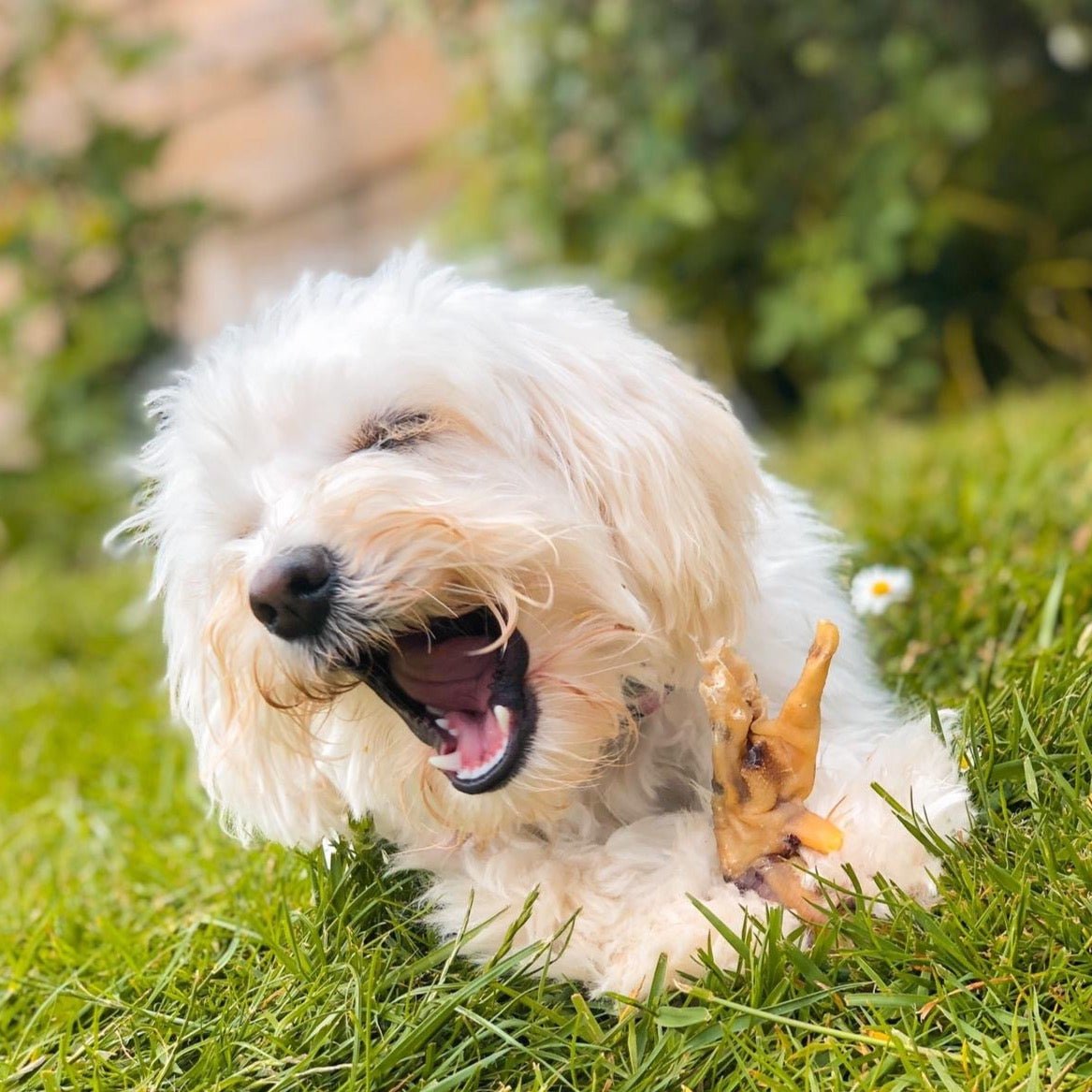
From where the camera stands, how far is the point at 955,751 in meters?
2.04

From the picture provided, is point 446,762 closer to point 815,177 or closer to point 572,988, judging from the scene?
point 572,988

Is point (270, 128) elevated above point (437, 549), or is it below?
above

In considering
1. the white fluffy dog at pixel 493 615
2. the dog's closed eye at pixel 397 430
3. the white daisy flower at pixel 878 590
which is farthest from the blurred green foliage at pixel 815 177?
the dog's closed eye at pixel 397 430

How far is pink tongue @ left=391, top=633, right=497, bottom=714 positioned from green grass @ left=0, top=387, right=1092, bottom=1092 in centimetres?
34

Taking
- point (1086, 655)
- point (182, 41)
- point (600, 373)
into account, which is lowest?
point (1086, 655)

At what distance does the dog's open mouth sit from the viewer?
191cm

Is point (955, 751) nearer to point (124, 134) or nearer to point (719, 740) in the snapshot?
point (719, 740)

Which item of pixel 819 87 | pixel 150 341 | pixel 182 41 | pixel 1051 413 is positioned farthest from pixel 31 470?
pixel 1051 413

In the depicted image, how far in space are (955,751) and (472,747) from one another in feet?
2.33

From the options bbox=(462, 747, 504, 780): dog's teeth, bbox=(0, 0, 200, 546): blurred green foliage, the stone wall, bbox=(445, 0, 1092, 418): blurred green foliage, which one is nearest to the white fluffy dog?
bbox=(462, 747, 504, 780): dog's teeth

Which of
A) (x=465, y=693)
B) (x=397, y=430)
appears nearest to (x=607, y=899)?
(x=465, y=693)

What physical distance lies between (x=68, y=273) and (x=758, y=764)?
21.1ft

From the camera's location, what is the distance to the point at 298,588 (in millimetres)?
1855

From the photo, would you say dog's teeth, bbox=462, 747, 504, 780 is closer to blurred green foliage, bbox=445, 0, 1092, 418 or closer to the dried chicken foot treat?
the dried chicken foot treat
